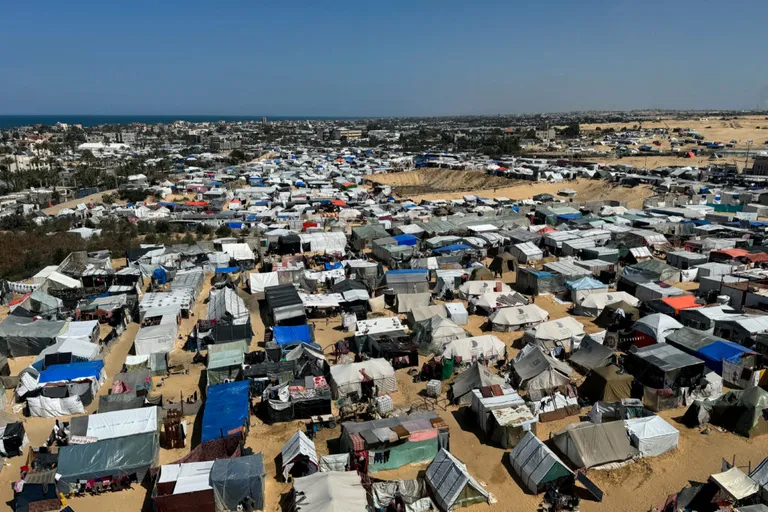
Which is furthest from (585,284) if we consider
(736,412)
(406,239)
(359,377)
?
(359,377)

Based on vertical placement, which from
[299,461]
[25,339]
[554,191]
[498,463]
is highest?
[554,191]

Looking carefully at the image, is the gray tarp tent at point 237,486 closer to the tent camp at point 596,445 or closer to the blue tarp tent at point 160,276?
the tent camp at point 596,445

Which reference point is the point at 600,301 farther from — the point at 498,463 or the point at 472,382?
the point at 498,463

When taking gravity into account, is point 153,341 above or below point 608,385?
below

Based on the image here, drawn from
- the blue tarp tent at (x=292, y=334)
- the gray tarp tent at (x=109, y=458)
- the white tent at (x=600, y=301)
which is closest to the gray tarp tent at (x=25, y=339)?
the blue tarp tent at (x=292, y=334)

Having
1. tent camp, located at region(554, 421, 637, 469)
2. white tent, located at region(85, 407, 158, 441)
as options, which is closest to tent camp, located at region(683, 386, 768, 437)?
tent camp, located at region(554, 421, 637, 469)
